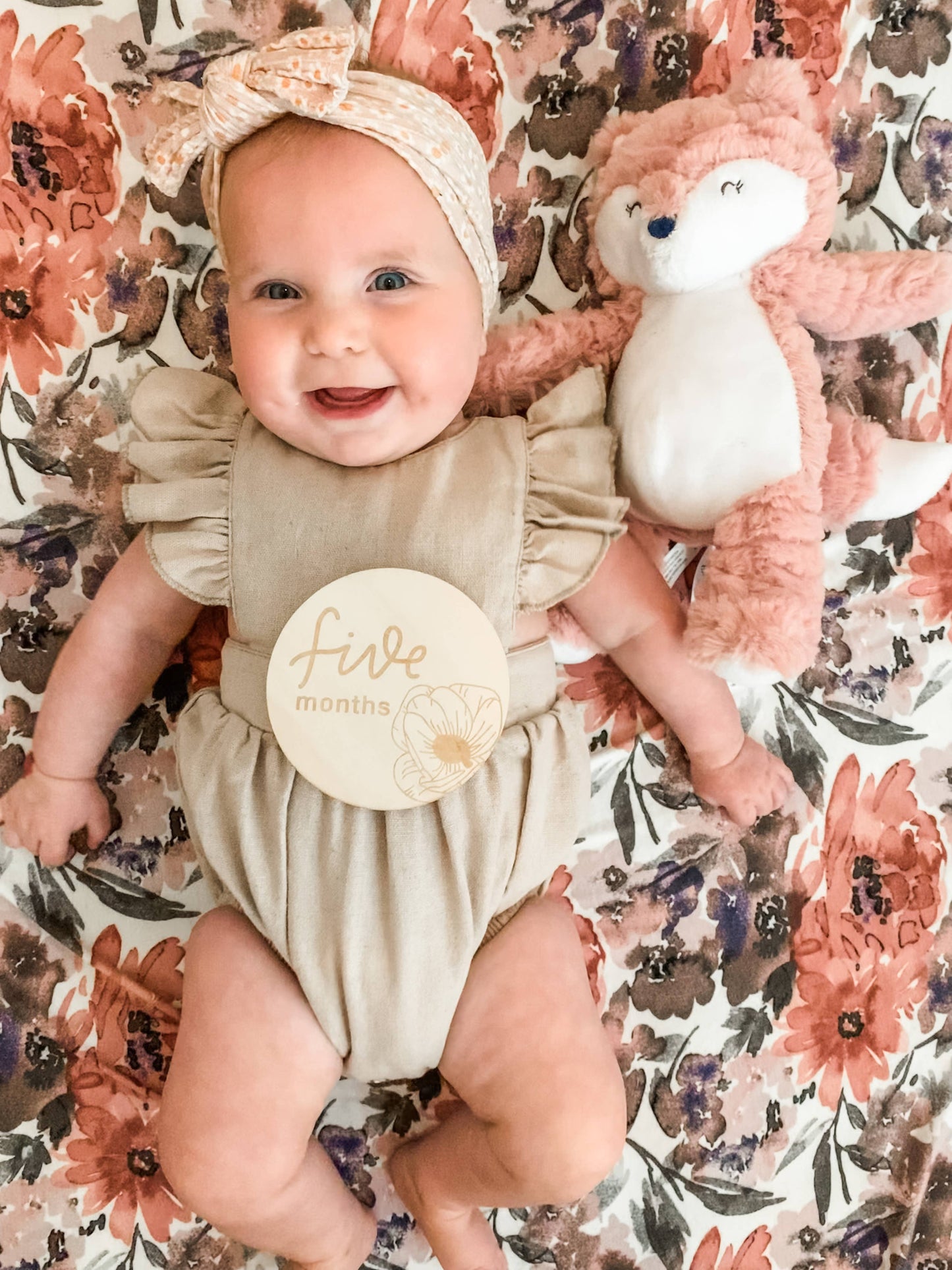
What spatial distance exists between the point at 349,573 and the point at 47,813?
43 cm

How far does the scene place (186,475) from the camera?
0.93m

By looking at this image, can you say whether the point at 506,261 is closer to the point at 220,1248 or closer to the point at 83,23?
the point at 83,23

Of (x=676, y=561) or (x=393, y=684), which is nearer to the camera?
(x=393, y=684)

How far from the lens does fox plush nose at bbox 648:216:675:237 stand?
34.3 inches

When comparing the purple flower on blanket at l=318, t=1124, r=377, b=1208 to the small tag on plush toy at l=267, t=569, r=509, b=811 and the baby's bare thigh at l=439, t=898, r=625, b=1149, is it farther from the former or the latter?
the small tag on plush toy at l=267, t=569, r=509, b=811

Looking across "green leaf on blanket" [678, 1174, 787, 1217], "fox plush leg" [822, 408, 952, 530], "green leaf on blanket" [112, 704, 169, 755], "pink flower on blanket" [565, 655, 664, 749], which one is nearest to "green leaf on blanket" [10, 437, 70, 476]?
"green leaf on blanket" [112, 704, 169, 755]

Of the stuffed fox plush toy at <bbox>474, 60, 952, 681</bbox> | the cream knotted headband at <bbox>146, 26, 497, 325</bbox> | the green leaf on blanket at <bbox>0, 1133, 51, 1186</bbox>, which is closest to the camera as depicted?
the cream knotted headband at <bbox>146, 26, 497, 325</bbox>

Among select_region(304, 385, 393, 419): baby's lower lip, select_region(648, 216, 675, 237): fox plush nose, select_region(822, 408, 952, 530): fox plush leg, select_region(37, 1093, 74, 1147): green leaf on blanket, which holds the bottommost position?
select_region(37, 1093, 74, 1147): green leaf on blanket

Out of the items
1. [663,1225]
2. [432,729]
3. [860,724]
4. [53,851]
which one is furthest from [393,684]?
[663,1225]

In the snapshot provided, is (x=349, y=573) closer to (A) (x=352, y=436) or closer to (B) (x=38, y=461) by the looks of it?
(A) (x=352, y=436)

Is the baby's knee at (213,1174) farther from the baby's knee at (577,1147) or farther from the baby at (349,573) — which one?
the baby's knee at (577,1147)

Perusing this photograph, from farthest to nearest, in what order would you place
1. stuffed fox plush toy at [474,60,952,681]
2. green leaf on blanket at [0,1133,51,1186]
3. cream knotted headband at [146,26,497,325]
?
green leaf on blanket at [0,1133,51,1186] → stuffed fox plush toy at [474,60,952,681] → cream knotted headband at [146,26,497,325]

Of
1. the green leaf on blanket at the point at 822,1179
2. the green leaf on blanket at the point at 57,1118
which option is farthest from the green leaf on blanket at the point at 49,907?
the green leaf on blanket at the point at 822,1179

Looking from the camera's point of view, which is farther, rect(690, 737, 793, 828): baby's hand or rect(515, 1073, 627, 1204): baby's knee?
rect(690, 737, 793, 828): baby's hand
